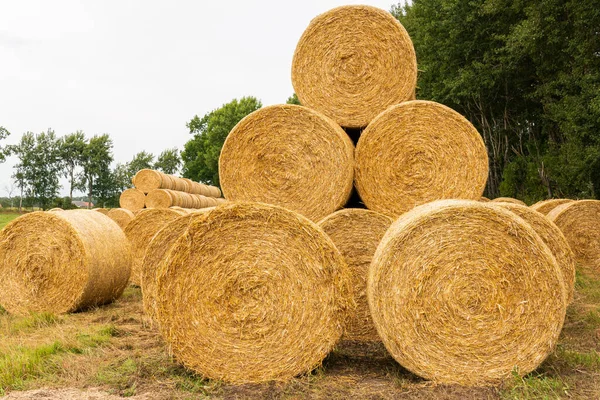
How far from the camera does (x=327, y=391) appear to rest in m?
4.27

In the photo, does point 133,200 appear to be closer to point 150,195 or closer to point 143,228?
point 150,195

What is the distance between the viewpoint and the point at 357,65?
659 cm

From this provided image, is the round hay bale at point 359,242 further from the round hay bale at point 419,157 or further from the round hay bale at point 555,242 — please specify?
the round hay bale at point 555,242

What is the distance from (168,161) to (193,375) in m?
63.7

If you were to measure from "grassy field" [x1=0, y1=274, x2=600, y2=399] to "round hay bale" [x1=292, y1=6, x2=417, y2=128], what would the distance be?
2.61 meters

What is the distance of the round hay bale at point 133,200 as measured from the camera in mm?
18500

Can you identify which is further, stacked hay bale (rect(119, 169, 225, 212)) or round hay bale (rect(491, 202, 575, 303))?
stacked hay bale (rect(119, 169, 225, 212))

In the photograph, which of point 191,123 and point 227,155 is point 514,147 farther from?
point 191,123

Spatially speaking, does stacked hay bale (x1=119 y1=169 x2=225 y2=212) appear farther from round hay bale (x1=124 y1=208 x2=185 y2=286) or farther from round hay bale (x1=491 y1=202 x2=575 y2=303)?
round hay bale (x1=491 y1=202 x2=575 y2=303)

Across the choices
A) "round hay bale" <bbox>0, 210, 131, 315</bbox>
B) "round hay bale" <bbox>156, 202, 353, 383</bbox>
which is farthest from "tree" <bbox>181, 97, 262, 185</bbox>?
"round hay bale" <bbox>156, 202, 353, 383</bbox>

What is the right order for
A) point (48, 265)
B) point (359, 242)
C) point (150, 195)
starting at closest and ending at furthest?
point (359, 242), point (48, 265), point (150, 195)

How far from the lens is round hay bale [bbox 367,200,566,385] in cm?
439

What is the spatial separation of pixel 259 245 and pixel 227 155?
174cm

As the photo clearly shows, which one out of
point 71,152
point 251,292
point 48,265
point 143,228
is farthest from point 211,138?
point 251,292
